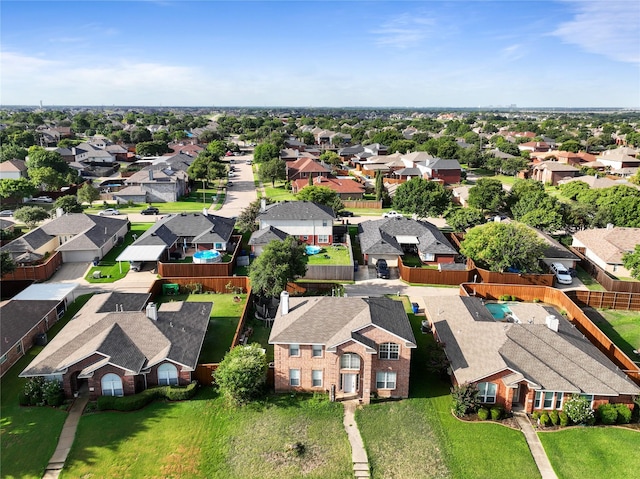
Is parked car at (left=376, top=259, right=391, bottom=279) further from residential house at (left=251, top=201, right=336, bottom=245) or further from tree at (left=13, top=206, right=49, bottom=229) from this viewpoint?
tree at (left=13, top=206, right=49, bottom=229)

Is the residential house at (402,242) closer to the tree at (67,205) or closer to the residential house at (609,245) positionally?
the residential house at (609,245)

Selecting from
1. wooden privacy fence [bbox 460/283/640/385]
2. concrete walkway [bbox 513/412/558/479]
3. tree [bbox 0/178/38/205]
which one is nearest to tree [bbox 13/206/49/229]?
tree [bbox 0/178/38/205]

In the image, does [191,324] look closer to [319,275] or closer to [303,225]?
[319,275]

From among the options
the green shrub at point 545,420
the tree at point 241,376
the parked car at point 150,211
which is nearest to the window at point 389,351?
the tree at point 241,376

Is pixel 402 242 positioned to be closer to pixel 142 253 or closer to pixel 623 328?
pixel 623 328

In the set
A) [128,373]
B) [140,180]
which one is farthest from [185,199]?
[128,373]

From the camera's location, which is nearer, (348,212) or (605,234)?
(605,234)

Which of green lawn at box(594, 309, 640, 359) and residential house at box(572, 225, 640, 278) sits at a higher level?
residential house at box(572, 225, 640, 278)
